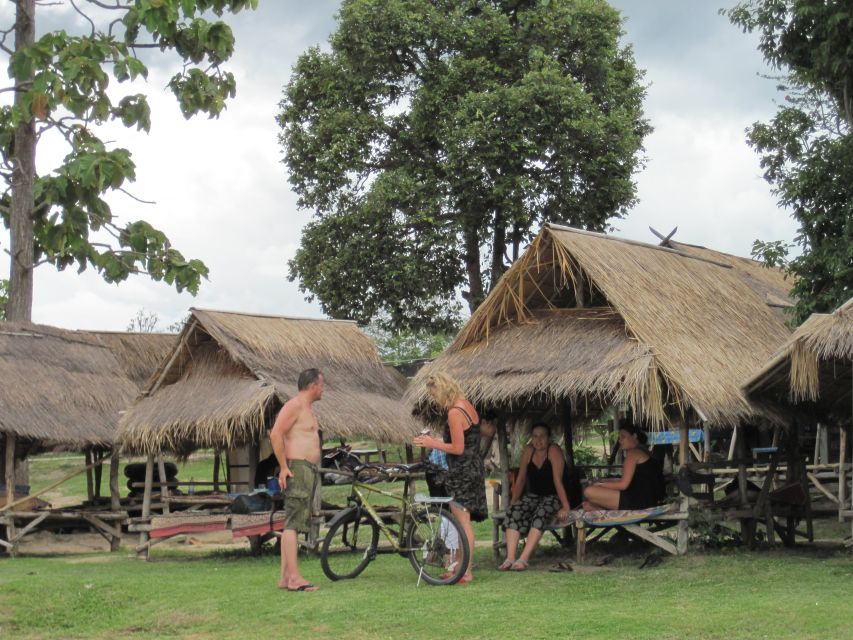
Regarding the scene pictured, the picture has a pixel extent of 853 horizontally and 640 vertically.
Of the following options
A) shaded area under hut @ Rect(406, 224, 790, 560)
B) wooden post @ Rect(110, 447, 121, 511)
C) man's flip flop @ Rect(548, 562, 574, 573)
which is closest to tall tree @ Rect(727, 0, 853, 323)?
shaded area under hut @ Rect(406, 224, 790, 560)

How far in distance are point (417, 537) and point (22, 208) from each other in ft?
36.3

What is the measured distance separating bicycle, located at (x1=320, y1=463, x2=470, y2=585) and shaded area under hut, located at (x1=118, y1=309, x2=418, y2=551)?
9.85 feet

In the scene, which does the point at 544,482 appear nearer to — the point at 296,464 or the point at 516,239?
the point at 296,464

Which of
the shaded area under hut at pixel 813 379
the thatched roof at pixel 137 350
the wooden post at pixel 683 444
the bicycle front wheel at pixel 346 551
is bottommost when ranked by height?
the bicycle front wheel at pixel 346 551

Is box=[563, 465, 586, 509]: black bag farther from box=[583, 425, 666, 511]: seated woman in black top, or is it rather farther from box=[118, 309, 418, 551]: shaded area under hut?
box=[118, 309, 418, 551]: shaded area under hut

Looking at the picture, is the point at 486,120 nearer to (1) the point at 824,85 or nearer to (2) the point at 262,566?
(1) the point at 824,85

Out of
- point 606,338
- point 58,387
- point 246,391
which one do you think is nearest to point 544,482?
point 606,338

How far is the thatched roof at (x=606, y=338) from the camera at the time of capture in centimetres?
1052

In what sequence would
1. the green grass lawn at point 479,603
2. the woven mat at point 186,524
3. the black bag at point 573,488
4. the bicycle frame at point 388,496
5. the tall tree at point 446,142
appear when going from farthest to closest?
1. the tall tree at point 446,142
2. the woven mat at point 186,524
3. the black bag at point 573,488
4. the bicycle frame at point 388,496
5. the green grass lawn at point 479,603

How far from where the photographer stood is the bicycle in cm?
929

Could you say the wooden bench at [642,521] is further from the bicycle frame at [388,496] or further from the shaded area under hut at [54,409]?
Answer: the shaded area under hut at [54,409]

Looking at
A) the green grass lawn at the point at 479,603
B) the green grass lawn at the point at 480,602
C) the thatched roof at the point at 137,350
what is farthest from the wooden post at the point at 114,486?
the green grass lawn at the point at 479,603

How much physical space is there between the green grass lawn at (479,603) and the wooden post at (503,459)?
3.75 feet

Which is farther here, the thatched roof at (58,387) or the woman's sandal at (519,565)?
the thatched roof at (58,387)
